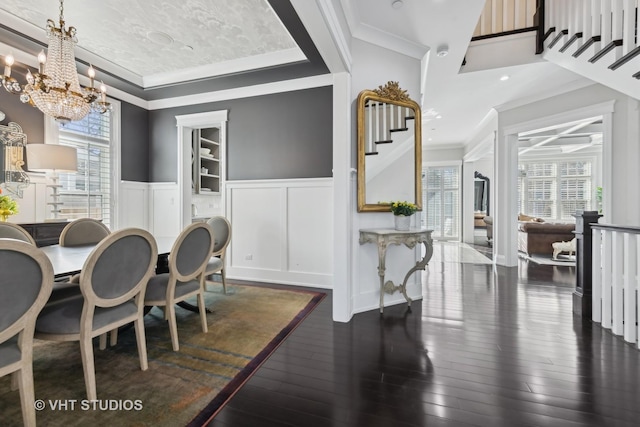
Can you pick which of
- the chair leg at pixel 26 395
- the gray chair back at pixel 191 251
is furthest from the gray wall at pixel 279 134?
the chair leg at pixel 26 395

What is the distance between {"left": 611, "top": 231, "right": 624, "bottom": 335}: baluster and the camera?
7.78ft

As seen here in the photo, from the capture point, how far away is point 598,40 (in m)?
2.85

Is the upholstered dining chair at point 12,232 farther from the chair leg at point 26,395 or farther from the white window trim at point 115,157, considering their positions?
the white window trim at point 115,157

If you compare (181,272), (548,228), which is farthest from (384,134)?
(548,228)

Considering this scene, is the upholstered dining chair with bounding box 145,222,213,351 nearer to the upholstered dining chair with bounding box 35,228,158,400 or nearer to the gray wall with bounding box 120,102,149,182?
the upholstered dining chair with bounding box 35,228,158,400

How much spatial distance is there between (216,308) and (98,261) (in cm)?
164

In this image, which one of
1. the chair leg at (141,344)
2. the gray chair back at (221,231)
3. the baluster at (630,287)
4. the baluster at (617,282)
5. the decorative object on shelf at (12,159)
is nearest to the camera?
the chair leg at (141,344)

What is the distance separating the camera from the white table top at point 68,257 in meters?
1.71

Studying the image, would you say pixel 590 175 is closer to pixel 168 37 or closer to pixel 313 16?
pixel 313 16

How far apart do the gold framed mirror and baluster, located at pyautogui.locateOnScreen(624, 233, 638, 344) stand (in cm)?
171

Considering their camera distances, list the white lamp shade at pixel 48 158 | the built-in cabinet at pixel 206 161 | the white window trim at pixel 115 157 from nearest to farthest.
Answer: the white lamp shade at pixel 48 158, the white window trim at pixel 115 157, the built-in cabinet at pixel 206 161

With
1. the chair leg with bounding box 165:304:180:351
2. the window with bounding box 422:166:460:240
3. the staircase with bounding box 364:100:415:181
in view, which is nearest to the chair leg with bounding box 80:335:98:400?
the chair leg with bounding box 165:304:180:351

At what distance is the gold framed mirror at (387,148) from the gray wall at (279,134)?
970 millimetres

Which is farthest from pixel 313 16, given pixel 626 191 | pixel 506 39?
pixel 626 191
